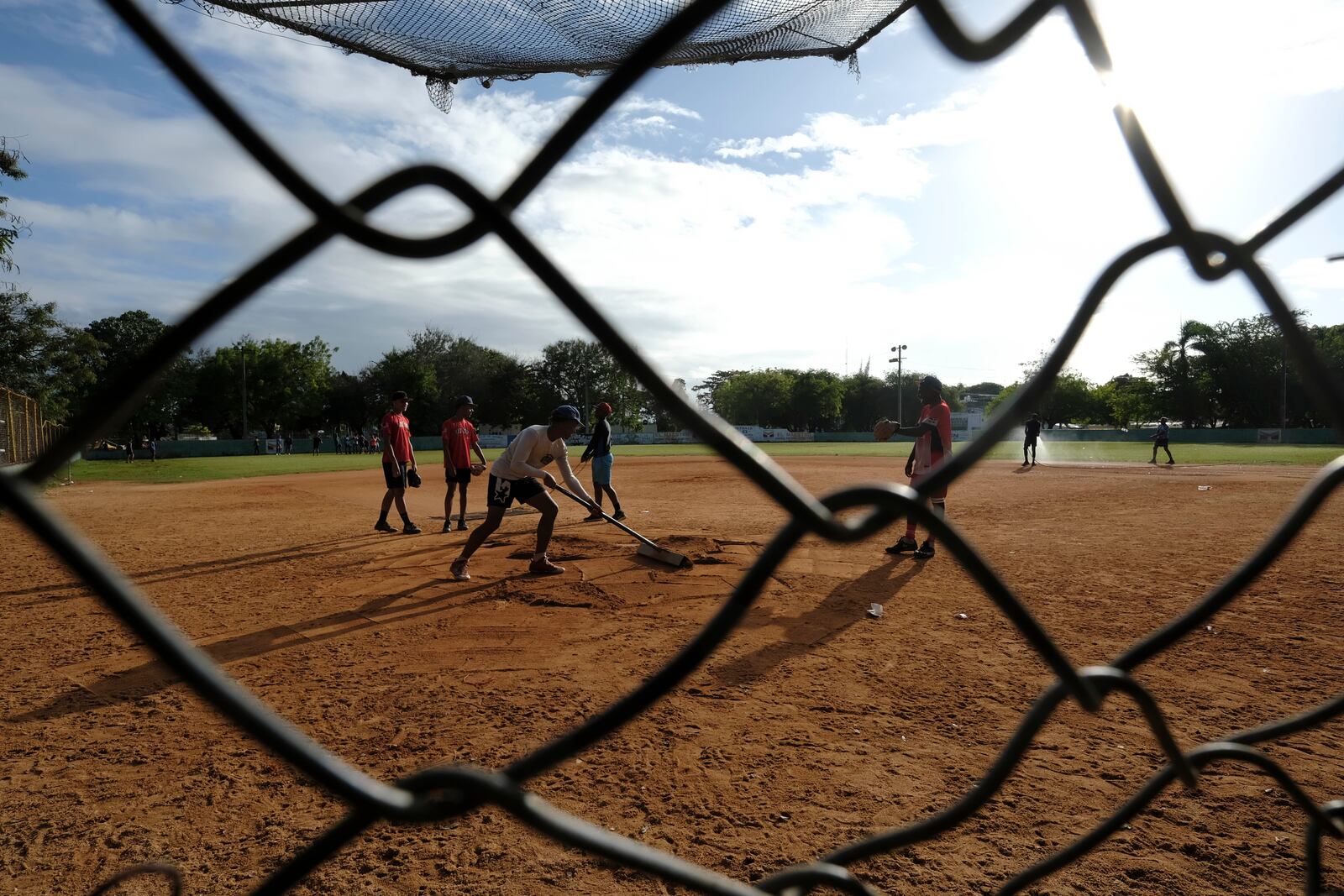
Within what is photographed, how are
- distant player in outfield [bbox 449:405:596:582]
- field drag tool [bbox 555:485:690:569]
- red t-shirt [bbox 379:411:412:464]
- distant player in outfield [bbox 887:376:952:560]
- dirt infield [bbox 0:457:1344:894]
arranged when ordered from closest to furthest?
dirt infield [bbox 0:457:1344:894] → distant player in outfield [bbox 449:405:596:582] → field drag tool [bbox 555:485:690:569] → distant player in outfield [bbox 887:376:952:560] → red t-shirt [bbox 379:411:412:464]

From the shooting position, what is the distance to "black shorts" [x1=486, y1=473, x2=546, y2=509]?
7.04 metres

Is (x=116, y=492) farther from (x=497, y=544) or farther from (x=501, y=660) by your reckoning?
(x=501, y=660)

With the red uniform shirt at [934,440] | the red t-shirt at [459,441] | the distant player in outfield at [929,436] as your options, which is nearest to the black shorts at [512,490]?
the red t-shirt at [459,441]

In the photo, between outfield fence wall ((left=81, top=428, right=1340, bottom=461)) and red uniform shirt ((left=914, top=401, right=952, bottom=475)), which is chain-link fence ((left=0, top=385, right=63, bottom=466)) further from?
outfield fence wall ((left=81, top=428, right=1340, bottom=461))

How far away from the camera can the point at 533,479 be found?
280 inches

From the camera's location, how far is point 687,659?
2.06 ft

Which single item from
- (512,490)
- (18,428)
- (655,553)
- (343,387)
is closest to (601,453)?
(655,553)

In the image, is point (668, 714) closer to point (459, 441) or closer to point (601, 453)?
point (459, 441)

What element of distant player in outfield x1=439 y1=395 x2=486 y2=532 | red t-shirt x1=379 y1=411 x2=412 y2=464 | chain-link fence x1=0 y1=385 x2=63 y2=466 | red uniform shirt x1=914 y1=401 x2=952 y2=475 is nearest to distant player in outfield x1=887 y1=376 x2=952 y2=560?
red uniform shirt x1=914 y1=401 x2=952 y2=475

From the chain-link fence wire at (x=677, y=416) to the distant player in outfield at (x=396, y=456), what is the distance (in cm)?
948

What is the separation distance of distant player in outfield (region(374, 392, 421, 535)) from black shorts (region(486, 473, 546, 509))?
311cm

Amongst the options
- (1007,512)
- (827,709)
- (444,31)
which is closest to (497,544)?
(827,709)

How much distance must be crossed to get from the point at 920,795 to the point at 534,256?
2964mm

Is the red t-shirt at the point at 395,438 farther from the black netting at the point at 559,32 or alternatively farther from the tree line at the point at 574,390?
the tree line at the point at 574,390
